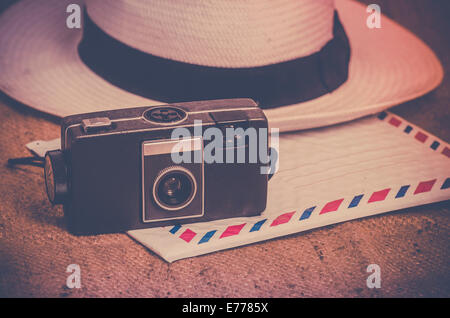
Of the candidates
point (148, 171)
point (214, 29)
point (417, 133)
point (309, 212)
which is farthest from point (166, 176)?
point (417, 133)

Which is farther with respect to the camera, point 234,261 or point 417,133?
point 417,133

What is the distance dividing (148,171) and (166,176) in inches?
1.3

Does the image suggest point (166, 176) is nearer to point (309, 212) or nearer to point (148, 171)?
point (148, 171)

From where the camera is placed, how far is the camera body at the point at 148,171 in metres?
0.95

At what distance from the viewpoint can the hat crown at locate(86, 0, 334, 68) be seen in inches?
49.8

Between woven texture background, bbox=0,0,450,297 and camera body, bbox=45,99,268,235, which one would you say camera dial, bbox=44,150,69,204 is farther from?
woven texture background, bbox=0,0,450,297

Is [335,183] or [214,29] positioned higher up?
[214,29]

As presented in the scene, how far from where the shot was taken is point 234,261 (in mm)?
1022

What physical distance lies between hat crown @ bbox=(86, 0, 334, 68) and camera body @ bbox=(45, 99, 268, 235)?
25 centimetres

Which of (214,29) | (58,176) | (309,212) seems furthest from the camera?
(214,29)

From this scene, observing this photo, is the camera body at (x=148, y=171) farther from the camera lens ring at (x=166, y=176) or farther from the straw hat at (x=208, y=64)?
the straw hat at (x=208, y=64)

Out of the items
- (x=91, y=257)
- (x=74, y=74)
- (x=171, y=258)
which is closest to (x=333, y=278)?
(x=171, y=258)

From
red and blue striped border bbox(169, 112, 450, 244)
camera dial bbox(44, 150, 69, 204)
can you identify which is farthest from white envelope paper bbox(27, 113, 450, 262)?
camera dial bbox(44, 150, 69, 204)

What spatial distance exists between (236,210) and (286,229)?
99 millimetres
